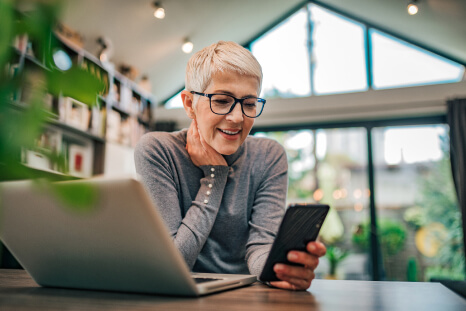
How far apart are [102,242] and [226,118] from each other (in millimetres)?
657

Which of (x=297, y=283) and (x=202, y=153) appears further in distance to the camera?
(x=202, y=153)

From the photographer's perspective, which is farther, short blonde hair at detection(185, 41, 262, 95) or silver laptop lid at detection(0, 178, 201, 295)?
short blonde hair at detection(185, 41, 262, 95)

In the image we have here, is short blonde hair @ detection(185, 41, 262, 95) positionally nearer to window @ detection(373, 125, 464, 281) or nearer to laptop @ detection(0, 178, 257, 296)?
laptop @ detection(0, 178, 257, 296)

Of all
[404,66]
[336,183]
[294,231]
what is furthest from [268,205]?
[404,66]

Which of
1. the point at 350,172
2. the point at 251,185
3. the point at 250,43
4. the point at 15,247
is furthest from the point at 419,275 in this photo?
the point at 15,247

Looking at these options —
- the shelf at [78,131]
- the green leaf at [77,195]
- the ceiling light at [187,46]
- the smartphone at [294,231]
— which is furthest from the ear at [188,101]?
the ceiling light at [187,46]

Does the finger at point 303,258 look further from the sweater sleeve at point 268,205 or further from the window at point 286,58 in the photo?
the window at point 286,58

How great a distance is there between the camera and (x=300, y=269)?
0.77 meters

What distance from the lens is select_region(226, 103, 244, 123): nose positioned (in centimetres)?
117

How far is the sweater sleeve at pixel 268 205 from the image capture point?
3.71 feet

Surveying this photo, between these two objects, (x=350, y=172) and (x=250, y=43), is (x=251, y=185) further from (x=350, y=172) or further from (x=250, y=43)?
(x=250, y=43)

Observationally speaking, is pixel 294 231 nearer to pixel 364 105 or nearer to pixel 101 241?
pixel 101 241

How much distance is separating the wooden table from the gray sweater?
0.36m

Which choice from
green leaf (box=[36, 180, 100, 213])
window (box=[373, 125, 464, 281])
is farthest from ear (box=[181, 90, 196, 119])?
window (box=[373, 125, 464, 281])
